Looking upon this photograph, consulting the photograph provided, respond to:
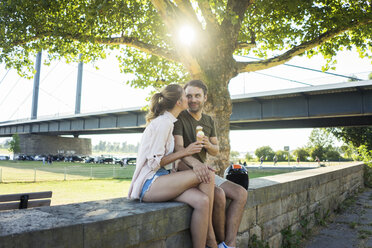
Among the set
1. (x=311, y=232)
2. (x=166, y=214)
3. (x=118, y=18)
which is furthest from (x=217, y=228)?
(x=118, y=18)

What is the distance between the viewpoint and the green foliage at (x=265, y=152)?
69250 millimetres

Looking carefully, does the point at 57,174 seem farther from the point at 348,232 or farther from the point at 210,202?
the point at 210,202

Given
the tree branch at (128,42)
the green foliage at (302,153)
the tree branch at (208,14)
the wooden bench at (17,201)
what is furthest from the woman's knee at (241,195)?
the green foliage at (302,153)

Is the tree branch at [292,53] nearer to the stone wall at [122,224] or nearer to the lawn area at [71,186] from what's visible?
the stone wall at [122,224]

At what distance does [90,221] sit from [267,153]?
71.4 meters

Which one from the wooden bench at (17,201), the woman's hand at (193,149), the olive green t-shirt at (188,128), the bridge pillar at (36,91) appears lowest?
the wooden bench at (17,201)

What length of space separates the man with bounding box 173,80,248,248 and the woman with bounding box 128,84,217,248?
0.42 feet

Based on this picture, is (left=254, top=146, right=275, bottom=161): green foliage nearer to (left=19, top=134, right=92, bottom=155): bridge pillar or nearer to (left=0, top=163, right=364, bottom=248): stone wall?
(left=19, top=134, right=92, bottom=155): bridge pillar

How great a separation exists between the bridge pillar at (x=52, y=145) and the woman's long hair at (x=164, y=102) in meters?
64.0

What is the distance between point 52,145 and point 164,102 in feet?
217

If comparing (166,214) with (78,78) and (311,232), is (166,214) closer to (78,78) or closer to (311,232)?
(311,232)

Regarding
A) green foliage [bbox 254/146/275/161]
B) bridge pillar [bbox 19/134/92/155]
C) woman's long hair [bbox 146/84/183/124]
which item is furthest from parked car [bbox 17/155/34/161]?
woman's long hair [bbox 146/84/183/124]

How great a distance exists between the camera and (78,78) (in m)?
55.8

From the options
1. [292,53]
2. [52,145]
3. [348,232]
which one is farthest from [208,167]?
[52,145]
